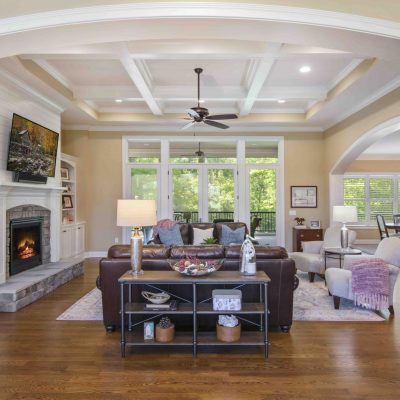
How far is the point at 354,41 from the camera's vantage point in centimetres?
287

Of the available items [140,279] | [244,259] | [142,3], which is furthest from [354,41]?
[140,279]

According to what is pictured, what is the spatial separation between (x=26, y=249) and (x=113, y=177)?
3311mm

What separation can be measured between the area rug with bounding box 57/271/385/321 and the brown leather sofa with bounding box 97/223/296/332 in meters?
0.55

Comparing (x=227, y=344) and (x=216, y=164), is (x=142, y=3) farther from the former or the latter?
(x=216, y=164)

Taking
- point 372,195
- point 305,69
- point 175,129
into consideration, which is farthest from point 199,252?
point 372,195

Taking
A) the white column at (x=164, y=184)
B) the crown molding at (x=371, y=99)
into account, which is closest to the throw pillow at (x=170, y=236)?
the white column at (x=164, y=184)

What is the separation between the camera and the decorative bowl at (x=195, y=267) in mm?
3145

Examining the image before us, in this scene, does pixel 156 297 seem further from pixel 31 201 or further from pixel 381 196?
pixel 381 196

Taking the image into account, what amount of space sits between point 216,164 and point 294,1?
618 cm

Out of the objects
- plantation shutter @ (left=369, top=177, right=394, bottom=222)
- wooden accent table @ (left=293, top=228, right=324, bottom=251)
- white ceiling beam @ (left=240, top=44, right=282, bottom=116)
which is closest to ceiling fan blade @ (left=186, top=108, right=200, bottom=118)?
white ceiling beam @ (left=240, top=44, right=282, bottom=116)

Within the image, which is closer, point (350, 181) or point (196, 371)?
point (196, 371)

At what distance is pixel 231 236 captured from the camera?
22.3ft

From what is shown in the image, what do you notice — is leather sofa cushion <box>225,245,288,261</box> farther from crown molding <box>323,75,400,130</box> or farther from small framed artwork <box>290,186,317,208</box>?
small framed artwork <box>290,186,317,208</box>

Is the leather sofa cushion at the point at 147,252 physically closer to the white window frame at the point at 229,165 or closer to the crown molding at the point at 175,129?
the white window frame at the point at 229,165
